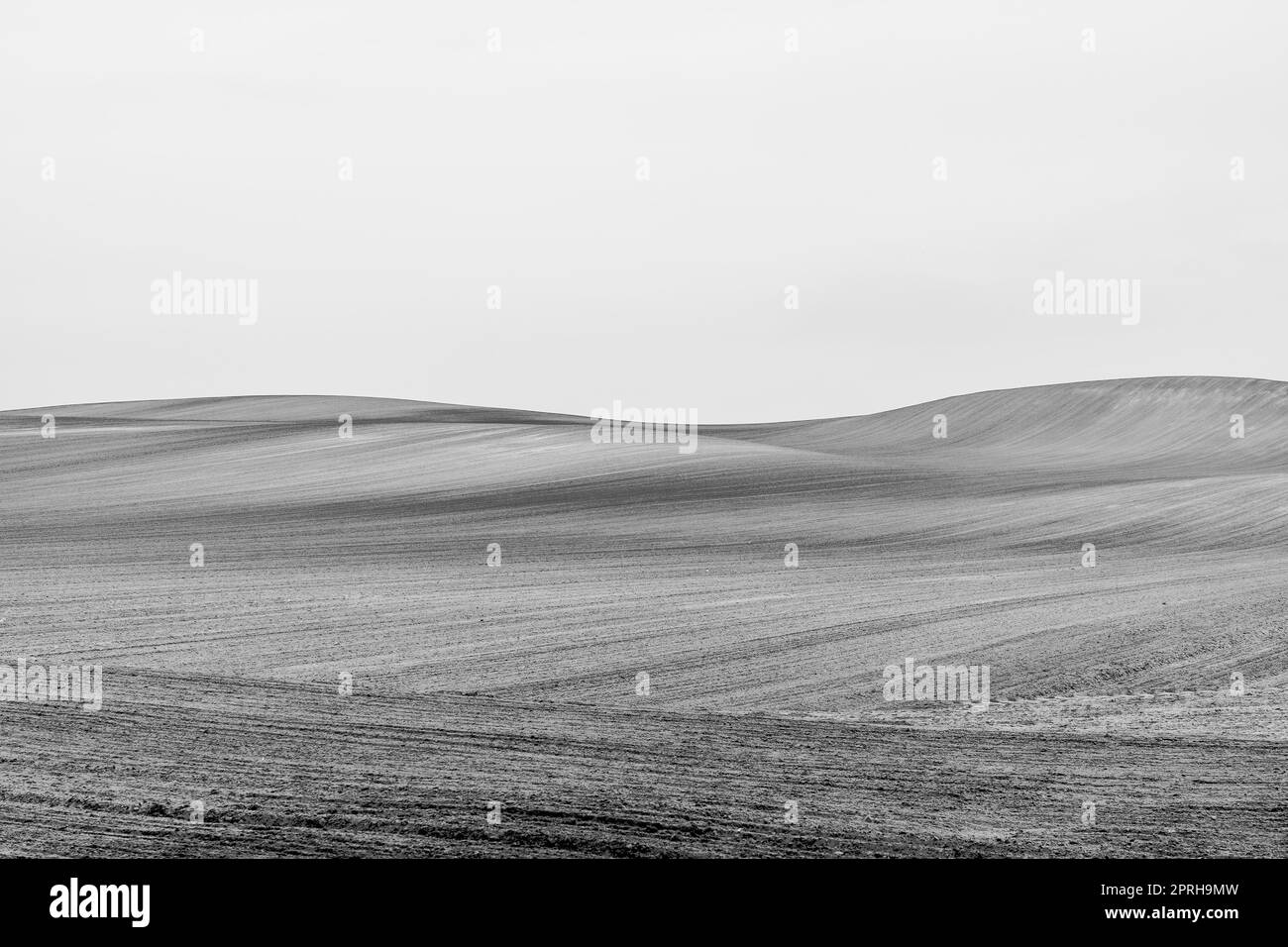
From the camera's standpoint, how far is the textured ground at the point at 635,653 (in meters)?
11.5

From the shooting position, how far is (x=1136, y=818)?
11688 millimetres

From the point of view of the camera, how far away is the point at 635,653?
67.1 ft

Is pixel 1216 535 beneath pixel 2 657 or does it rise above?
above

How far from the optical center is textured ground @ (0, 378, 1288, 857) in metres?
11.5

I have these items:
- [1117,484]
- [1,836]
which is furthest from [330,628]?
[1117,484]
